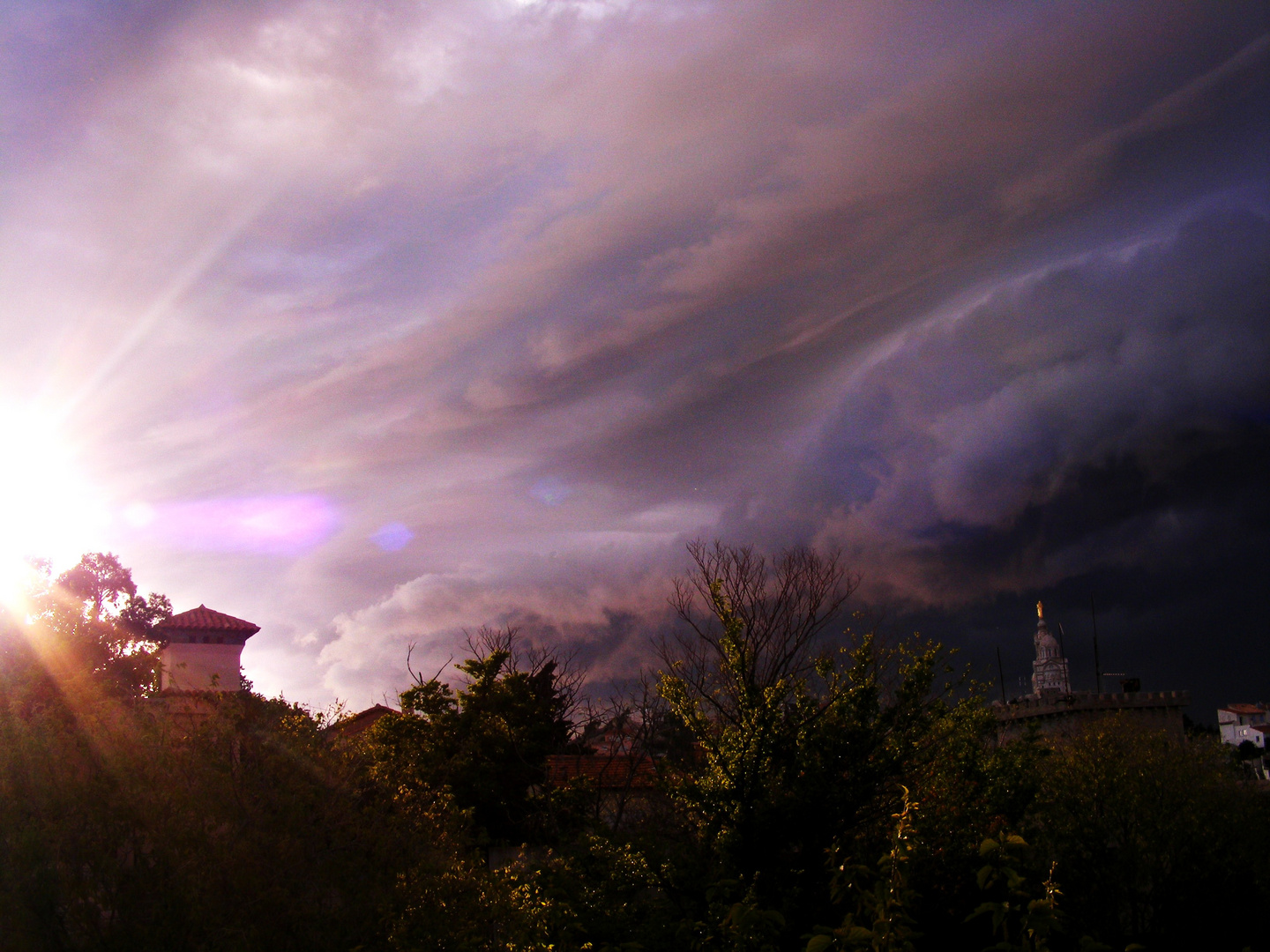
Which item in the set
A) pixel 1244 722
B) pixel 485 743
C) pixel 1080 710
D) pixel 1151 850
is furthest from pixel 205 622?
pixel 1244 722

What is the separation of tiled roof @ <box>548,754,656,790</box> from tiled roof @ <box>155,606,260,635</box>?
16810 mm

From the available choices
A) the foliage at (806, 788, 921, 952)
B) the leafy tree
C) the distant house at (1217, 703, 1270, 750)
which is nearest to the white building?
the leafy tree

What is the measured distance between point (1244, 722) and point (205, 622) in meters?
100

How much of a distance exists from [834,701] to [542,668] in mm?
20773

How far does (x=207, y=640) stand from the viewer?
45875mm

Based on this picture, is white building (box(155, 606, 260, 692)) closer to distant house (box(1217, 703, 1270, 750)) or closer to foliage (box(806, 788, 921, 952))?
foliage (box(806, 788, 921, 952))

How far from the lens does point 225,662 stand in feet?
150

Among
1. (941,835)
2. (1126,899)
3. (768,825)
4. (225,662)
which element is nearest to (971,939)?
(941,835)

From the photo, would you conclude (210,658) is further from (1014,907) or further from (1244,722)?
(1244,722)

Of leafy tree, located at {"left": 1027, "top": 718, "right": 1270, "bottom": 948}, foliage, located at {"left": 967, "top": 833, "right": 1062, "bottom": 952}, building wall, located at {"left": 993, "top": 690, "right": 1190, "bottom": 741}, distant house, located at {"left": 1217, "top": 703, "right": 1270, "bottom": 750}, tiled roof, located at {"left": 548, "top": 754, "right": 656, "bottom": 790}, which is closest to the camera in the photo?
foliage, located at {"left": 967, "top": 833, "right": 1062, "bottom": 952}

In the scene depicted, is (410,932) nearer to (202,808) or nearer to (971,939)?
(202,808)

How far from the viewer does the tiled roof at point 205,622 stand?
45.3 metres

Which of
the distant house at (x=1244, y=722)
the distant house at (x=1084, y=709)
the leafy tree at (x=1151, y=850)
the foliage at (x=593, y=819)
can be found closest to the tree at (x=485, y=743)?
A: the foliage at (x=593, y=819)

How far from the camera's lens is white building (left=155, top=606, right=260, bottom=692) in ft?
148
